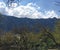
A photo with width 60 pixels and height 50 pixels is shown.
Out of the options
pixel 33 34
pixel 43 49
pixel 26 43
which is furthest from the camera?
pixel 33 34

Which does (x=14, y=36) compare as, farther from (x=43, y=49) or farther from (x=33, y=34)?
(x=43, y=49)

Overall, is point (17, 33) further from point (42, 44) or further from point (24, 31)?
point (42, 44)

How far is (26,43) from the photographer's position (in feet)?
102

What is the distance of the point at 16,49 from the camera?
94.6ft

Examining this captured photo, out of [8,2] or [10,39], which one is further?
[10,39]

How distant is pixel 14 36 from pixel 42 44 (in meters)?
4.92

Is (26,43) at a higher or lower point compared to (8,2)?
lower

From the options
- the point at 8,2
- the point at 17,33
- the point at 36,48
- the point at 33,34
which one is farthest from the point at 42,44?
the point at 8,2

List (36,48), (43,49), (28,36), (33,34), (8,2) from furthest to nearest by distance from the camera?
(33,34) → (28,36) → (36,48) → (43,49) → (8,2)

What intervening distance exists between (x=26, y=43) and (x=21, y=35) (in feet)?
4.19

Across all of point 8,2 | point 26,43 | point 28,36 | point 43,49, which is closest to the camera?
point 8,2

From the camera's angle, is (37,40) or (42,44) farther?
(37,40)

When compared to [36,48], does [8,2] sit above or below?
above

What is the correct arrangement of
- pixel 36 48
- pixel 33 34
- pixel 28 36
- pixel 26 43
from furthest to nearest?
1. pixel 33 34
2. pixel 28 36
3. pixel 26 43
4. pixel 36 48
